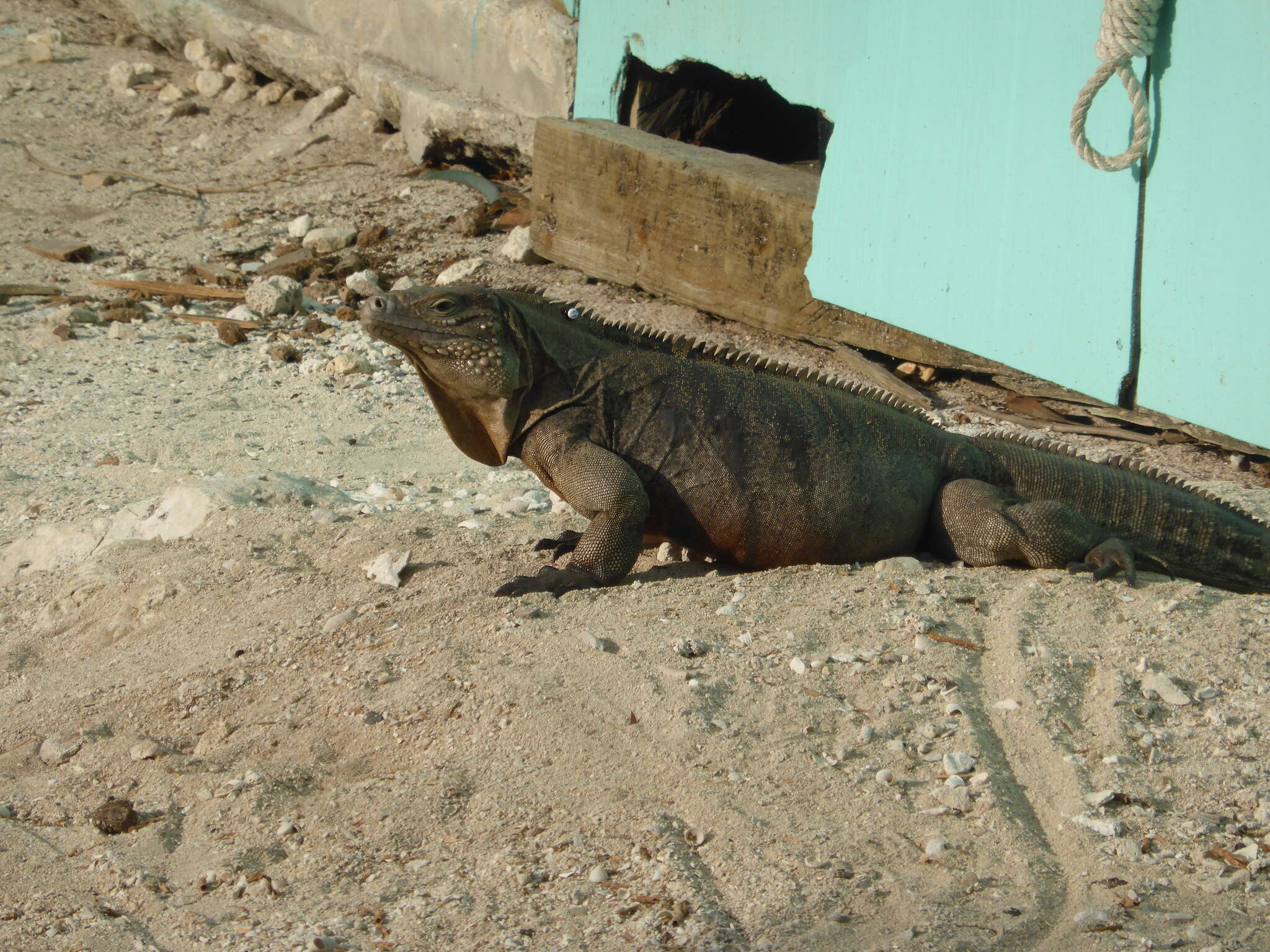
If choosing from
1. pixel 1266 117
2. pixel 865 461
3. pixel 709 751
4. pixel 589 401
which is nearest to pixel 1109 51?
pixel 1266 117

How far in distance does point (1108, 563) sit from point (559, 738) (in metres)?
2.61

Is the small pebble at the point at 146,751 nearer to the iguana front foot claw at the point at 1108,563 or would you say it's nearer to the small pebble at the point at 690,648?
the small pebble at the point at 690,648

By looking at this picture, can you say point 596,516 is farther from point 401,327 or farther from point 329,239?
point 329,239

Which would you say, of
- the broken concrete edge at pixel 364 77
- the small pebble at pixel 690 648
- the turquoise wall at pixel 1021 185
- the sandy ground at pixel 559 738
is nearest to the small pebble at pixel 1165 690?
the sandy ground at pixel 559 738

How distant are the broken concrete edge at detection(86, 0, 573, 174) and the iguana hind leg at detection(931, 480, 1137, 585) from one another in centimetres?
562

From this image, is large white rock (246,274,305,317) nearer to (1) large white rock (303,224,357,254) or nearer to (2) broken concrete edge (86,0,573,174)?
(1) large white rock (303,224,357,254)

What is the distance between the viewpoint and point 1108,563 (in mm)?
5020

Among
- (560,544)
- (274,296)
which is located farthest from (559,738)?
(274,296)

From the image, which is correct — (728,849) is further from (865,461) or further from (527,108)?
(527,108)

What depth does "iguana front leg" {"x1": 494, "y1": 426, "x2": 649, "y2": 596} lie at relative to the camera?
15.9 ft

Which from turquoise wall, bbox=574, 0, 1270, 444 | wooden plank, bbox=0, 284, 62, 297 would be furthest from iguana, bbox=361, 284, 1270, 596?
wooden plank, bbox=0, 284, 62, 297

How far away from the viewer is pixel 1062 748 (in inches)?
145

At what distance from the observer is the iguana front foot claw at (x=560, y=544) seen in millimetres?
5199

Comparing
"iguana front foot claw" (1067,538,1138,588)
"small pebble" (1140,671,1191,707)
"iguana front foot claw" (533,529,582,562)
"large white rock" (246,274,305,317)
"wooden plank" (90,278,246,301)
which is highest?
"small pebble" (1140,671,1191,707)
